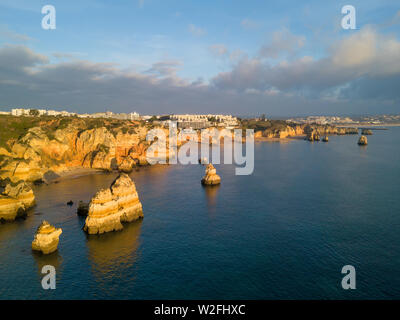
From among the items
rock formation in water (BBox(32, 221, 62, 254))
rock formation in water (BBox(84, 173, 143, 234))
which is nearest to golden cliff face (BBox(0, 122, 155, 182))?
rock formation in water (BBox(84, 173, 143, 234))

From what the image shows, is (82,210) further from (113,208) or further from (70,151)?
(70,151)

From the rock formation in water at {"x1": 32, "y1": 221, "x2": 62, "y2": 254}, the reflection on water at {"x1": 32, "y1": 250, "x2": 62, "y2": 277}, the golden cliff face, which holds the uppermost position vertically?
the golden cliff face

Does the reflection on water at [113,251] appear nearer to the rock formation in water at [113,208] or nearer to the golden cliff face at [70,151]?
the rock formation in water at [113,208]

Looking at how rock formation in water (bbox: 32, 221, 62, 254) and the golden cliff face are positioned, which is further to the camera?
the golden cliff face

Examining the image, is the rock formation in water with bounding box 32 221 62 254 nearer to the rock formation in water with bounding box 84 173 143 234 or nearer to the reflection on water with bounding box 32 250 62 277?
the reflection on water with bounding box 32 250 62 277
